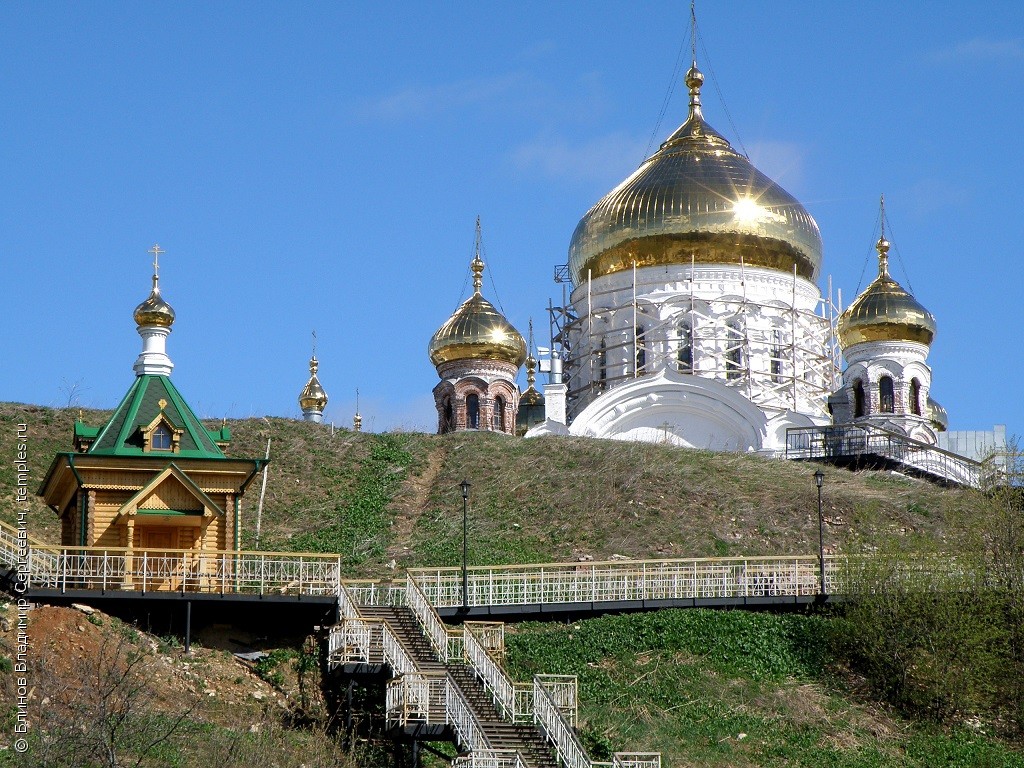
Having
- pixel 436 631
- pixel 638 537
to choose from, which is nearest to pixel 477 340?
pixel 638 537

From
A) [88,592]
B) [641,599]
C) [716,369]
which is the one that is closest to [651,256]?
[716,369]

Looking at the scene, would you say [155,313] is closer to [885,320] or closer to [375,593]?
[375,593]

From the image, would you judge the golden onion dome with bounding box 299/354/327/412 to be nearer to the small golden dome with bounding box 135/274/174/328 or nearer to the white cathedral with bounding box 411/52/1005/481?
the white cathedral with bounding box 411/52/1005/481

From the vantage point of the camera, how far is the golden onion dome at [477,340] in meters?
53.4

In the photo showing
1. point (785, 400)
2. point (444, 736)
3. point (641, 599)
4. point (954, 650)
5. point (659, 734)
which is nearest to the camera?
point (444, 736)

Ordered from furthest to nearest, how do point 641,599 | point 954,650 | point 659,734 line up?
point 641,599
point 954,650
point 659,734

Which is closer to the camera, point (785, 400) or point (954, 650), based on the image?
point (954, 650)

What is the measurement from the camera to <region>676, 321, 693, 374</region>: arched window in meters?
53.2

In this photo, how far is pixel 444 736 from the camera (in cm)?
2488

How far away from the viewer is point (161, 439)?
30.8m

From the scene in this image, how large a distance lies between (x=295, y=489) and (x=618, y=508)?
7.07 m

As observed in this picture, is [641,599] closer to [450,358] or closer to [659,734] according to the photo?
[659,734]

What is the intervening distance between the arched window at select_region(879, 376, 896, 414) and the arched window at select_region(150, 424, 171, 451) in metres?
24.5

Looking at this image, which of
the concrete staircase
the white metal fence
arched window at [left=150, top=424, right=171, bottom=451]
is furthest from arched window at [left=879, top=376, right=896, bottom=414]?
arched window at [left=150, top=424, right=171, bottom=451]
